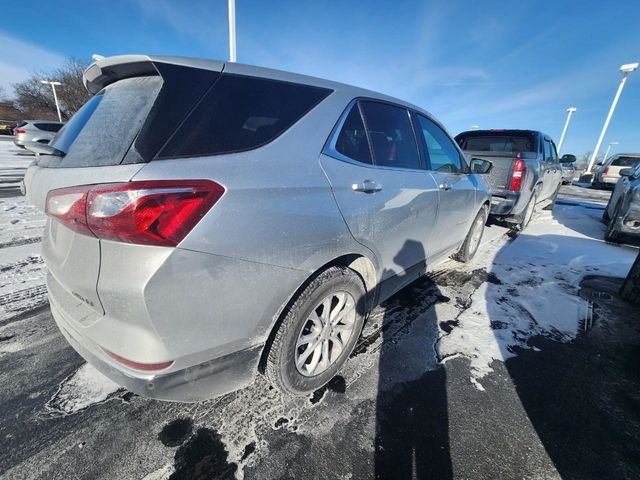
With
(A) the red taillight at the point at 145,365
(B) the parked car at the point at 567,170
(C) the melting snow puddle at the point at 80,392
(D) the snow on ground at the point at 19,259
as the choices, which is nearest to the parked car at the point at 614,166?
(B) the parked car at the point at 567,170

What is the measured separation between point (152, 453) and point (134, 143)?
1505 mm

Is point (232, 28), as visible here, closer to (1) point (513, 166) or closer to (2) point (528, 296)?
(1) point (513, 166)

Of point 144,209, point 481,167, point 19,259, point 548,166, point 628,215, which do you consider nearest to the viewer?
point 144,209

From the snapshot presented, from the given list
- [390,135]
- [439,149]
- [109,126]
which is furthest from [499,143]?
[109,126]

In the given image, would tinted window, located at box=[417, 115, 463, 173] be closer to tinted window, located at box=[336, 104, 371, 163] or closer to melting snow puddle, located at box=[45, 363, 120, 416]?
tinted window, located at box=[336, 104, 371, 163]

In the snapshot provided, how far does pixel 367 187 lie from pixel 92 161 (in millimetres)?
1368

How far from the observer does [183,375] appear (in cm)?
126

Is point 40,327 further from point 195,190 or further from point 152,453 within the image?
point 195,190

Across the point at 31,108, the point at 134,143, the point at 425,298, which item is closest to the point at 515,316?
the point at 425,298

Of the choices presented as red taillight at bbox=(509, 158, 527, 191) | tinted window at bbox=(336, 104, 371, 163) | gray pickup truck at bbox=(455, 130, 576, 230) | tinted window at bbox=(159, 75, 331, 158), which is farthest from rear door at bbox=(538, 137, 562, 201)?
tinted window at bbox=(159, 75, 331, 158)

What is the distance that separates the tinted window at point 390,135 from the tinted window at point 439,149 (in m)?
0.30

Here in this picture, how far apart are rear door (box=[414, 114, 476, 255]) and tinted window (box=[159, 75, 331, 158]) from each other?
1597mm

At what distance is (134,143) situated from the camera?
117 cm

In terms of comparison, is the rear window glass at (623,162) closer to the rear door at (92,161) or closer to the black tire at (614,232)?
the black tire at (614,232)
